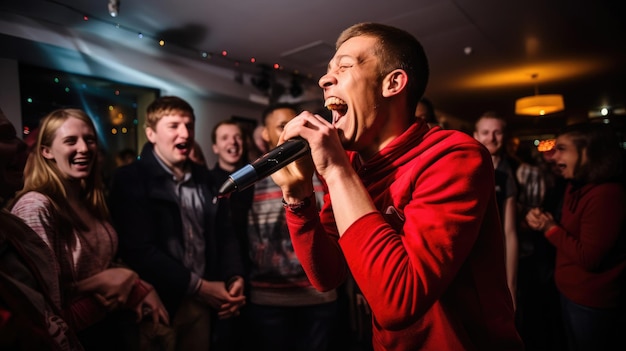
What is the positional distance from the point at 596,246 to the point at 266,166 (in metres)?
2.08

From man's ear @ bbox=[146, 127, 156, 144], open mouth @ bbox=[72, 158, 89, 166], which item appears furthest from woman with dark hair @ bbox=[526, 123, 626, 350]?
open mouth @ bbox=[72, 158, 89, 166]

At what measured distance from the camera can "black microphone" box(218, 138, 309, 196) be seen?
3.03ft

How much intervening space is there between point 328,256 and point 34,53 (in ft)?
11.4

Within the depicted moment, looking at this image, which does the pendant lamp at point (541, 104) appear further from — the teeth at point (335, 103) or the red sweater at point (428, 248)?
the teeth at point (335, 103)

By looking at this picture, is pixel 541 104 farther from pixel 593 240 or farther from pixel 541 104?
pixel 593 240

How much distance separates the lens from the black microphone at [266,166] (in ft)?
3.03

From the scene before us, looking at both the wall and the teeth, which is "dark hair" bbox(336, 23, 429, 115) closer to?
the teeth

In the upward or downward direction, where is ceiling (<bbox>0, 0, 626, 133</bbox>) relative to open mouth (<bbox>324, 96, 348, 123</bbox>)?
upward

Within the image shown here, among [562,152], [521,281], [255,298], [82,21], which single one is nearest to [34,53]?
[82,21]

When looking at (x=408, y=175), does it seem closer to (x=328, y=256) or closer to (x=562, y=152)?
(x=328, y=256)

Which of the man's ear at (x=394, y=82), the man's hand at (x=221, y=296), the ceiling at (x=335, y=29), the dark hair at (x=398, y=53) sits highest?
the ceiling at (x=335, y=29)

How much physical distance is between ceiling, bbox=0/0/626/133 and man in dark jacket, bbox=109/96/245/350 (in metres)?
1.48

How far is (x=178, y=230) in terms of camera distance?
2.11 metres

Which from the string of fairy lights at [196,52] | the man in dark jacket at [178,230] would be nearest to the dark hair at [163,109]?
the man in dark jacket at [178,230]
